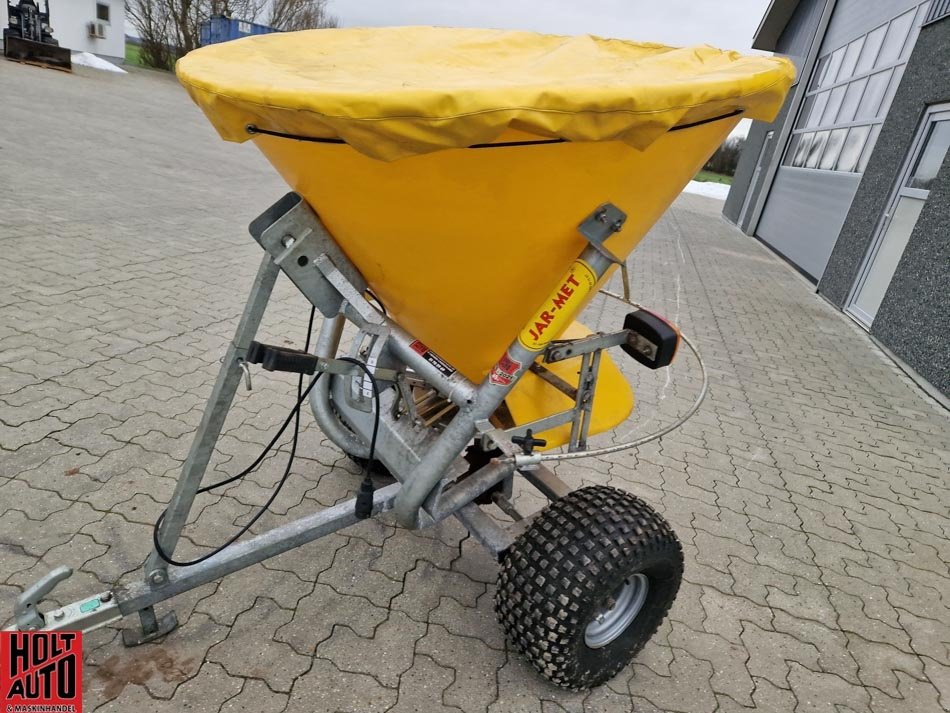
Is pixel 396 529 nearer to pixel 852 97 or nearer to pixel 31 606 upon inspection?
pixel 31 606

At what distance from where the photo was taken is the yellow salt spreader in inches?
45.4

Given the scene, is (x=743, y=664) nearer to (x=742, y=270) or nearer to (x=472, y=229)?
(x=472, y=229)

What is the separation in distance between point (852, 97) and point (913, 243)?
4798 millimetres

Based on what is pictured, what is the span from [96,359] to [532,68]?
2.96 meters

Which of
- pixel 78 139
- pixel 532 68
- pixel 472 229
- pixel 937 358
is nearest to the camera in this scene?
pixel 472 229

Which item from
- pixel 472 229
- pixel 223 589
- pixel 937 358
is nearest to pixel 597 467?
pixel 223 589

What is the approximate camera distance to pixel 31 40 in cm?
1628

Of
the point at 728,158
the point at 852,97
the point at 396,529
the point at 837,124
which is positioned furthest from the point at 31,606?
the point at 728,158

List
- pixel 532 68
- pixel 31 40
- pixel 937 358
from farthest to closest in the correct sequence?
pixel 31 40 → pixel 937 358 → pixel 532 68

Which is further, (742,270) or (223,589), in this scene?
(742,270)

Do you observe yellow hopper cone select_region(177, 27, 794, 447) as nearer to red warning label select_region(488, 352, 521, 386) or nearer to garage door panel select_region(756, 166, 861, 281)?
red warning label select_region(488, 352, 521, 386)

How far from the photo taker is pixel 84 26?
2256cm

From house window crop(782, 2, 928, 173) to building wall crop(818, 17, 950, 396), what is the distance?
27.6 inches

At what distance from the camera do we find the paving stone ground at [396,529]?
72.2 inches
